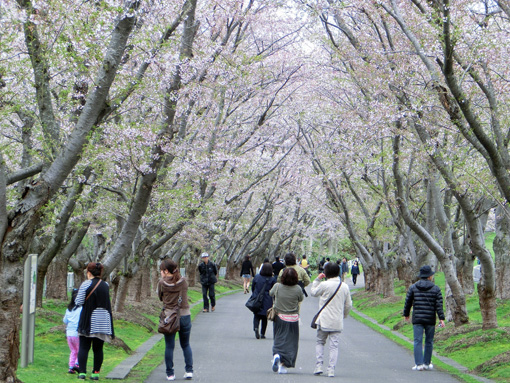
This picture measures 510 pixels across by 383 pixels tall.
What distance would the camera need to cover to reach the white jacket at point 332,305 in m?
11.0

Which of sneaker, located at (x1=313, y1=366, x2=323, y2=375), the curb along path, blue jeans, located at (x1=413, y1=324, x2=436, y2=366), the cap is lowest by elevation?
the curb along path

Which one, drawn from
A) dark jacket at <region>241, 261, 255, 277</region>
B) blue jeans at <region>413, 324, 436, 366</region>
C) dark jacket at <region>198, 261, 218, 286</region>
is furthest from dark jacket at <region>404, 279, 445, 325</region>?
dark jacket at <region>241, 261, 255, 277</region>

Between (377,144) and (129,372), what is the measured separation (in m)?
12.4

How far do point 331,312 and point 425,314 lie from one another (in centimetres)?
187

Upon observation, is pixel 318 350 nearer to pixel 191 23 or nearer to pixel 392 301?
pixel 191 23

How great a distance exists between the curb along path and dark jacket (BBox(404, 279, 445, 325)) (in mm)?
876

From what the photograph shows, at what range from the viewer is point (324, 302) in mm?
11203

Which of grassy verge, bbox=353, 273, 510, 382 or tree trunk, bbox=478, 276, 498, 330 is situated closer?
grassy verge, bbox=353, 273, 510, 382

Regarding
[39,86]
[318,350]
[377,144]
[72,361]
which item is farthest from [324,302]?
[377,144]

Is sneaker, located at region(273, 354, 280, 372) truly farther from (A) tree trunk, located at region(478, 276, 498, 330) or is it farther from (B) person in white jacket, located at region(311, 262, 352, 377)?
(A) tree trunk, located at region(478, 276, 498, 330)

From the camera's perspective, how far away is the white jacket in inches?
434

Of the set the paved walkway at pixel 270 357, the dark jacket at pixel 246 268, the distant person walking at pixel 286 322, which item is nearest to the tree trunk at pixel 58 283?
the paved walkway at pixel 270 357

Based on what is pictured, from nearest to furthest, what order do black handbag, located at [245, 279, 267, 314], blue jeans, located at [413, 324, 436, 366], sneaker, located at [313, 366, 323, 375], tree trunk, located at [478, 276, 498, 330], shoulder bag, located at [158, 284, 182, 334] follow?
1. shoulder bag, located at [158, 284, 182, 334]
2. sneaker, located at [313, 366, 323, 375]
3. blue jeans, located at [413, 324, 436, 366]
4. tree trunk, located at [478, 276, 498, 330]
5. black handbag, located at [245, 279, 267, 314]

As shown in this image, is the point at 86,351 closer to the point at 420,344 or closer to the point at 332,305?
the point at 332,305
